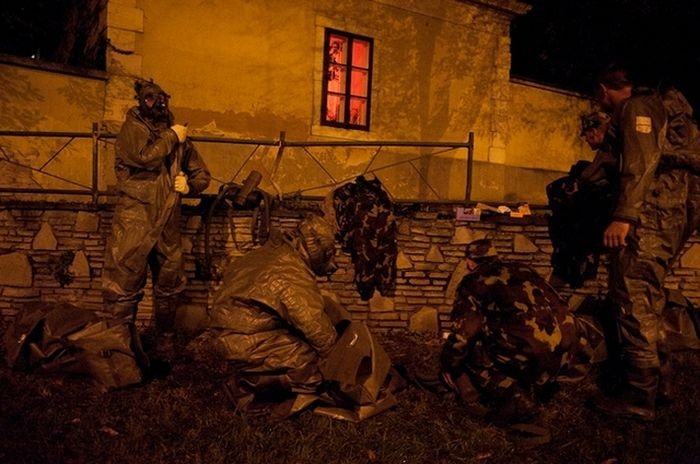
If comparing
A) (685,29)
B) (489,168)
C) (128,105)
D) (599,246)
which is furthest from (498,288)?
(685,29)

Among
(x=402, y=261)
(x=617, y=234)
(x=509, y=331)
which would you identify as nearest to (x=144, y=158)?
(x=402, y=261)

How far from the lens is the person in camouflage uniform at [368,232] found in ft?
18.7

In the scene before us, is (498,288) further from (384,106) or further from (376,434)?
(384,106)

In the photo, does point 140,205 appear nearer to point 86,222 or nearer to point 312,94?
point 86,222

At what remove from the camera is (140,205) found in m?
4.80

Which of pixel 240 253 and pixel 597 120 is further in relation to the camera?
pixel 240 253

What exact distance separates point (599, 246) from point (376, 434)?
332cm

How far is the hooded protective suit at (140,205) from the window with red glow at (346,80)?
482 centimetres

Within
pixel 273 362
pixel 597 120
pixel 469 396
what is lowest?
pixel 469 396

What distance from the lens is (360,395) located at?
143 inches

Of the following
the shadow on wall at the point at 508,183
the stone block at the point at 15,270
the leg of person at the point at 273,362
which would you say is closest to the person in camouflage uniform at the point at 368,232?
the leg of person at the point at 273,362

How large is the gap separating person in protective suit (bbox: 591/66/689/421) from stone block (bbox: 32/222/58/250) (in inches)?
210

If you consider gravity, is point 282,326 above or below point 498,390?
above

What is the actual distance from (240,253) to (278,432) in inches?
109
